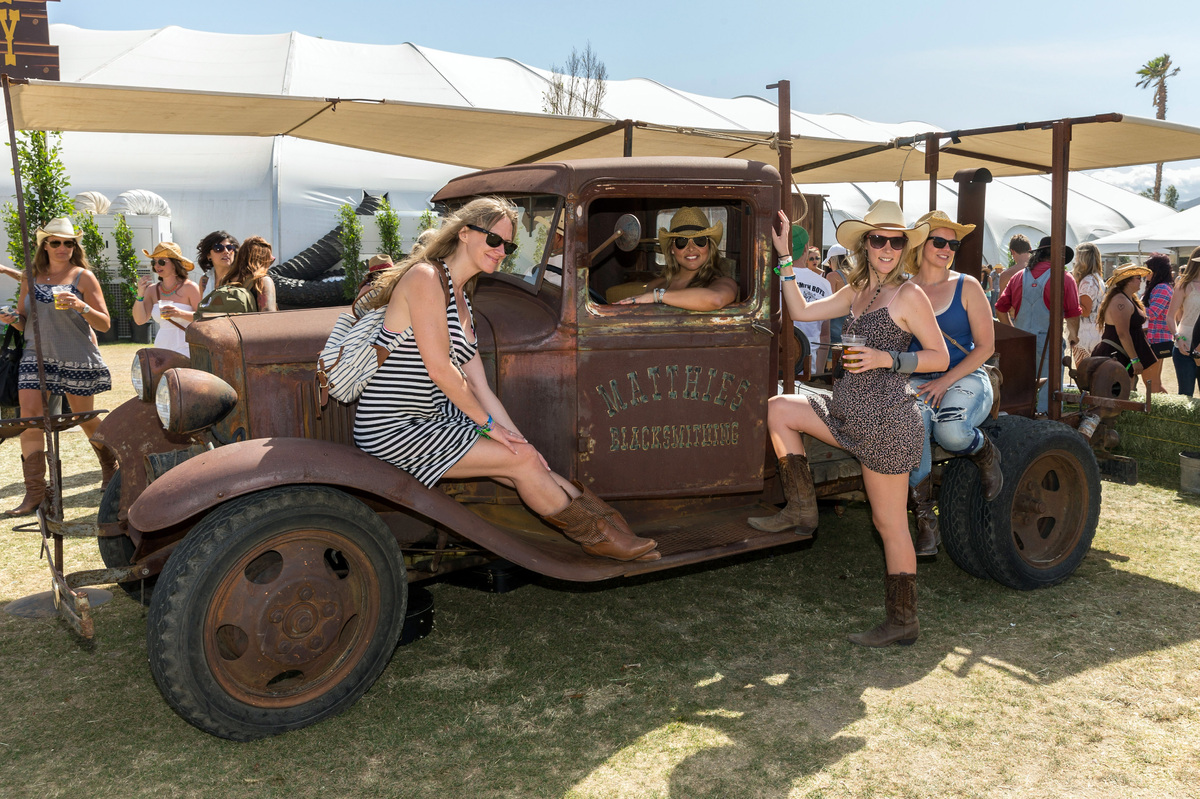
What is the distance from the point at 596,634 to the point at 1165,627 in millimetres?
2680

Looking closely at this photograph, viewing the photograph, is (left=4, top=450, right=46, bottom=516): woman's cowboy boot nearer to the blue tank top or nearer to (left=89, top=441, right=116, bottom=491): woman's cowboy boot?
(left=89, top=441, right=116, bottom=491): woman's cowboy boot

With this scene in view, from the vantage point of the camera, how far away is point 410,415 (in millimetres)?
3506

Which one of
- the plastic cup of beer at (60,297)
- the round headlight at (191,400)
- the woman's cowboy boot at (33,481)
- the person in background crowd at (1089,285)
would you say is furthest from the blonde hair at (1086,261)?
the woman's cowboy boot at (33,481)

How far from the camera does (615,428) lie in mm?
3949

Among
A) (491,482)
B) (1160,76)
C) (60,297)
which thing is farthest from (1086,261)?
(1160,76)

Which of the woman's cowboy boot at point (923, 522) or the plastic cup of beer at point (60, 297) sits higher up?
the plastic cup of beer at point (60, 297)

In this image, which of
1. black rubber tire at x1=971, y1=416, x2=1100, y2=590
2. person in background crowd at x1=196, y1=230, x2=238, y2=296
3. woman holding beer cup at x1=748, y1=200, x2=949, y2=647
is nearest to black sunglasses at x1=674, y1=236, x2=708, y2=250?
woman holding beer cup at x1=748, y1=200, x2=949, y2=647

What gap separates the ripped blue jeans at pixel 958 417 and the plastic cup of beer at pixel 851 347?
0.54m

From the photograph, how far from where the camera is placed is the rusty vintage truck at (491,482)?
3.17 m

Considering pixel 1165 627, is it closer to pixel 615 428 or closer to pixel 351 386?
pixel 615 428

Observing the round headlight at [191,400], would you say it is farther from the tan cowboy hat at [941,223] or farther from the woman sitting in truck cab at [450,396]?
the tan cowboy hat at [941,223]

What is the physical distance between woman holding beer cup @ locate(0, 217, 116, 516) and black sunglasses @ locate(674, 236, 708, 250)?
12.6 feet

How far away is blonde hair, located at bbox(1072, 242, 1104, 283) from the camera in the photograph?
9.40 meters

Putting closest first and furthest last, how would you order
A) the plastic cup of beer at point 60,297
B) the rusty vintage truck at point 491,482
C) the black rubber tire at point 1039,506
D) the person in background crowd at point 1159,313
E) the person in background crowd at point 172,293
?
the rusty vintage truck at point 491,482 < the black rubber tire at point 1039,506 < the plastic cup of beer at point 60,297 < the person in background crowd at point 172,293 < the person in background crowd at point 1159,313
